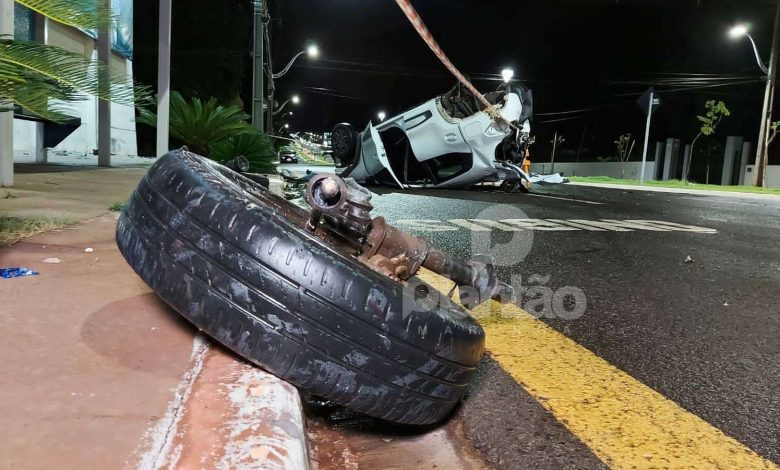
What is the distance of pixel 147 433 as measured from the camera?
1.11m

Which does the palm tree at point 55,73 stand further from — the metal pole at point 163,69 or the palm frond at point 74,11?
the metal pole at point 163,69

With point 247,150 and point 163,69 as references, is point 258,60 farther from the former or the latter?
point 163,69

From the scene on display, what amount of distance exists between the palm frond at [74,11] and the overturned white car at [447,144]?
354 inches

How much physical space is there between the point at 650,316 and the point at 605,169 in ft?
136

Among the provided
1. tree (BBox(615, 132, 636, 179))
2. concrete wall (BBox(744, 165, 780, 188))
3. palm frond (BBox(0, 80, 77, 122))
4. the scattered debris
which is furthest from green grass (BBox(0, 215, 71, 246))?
tree (BBox(615, 132, 636, 179))

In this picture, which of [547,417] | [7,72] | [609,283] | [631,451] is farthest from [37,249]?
[609,283]

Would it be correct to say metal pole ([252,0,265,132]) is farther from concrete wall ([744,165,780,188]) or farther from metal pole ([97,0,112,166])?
concrete wall ([744,165,780,188])

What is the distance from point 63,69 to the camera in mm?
2459

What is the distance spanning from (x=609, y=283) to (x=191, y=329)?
256 centimetres

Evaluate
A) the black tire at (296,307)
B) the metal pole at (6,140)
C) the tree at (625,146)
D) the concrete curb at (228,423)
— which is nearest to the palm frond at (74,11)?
the black tire at (296,307)

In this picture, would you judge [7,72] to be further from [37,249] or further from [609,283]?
[609,283]

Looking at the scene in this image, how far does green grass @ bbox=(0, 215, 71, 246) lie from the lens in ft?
8.80

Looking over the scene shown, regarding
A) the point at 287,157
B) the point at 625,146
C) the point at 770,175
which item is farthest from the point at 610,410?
the point at 287,157

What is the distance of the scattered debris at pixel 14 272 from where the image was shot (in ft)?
6.88
